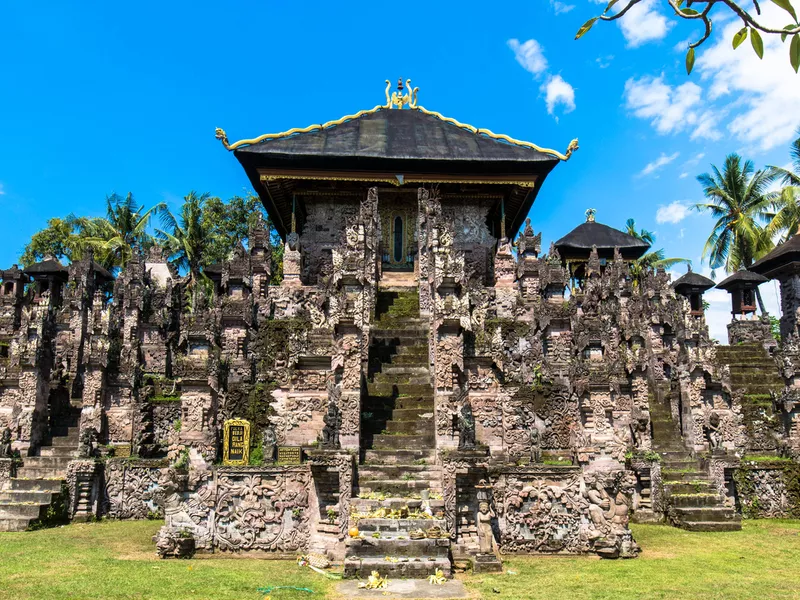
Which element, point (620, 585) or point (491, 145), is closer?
point (620, 585)

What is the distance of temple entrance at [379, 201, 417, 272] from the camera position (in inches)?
854

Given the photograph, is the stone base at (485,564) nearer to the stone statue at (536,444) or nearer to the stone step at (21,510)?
the stone statue at (536,444)

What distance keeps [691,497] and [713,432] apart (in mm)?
2339

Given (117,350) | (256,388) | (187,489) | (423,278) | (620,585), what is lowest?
(620,585)

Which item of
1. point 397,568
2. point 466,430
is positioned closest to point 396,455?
point 466,430

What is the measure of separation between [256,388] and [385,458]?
457 cm

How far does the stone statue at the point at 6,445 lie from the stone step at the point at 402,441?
363 inches

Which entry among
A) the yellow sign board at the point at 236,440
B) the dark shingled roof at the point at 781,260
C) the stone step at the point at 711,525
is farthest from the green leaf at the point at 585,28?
the dark shingled roof at the point at 781,260

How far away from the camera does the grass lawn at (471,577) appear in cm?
766

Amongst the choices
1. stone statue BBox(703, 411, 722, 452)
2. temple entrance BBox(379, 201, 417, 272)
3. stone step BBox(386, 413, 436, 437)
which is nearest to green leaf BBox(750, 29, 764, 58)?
stone step BBox(386, 413, 436, 437)

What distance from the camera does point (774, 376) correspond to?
2105cm

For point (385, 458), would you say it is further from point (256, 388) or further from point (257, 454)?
point (256, 388)

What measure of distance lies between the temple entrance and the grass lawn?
41.2ft

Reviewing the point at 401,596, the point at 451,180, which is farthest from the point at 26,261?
the point at 401,596
